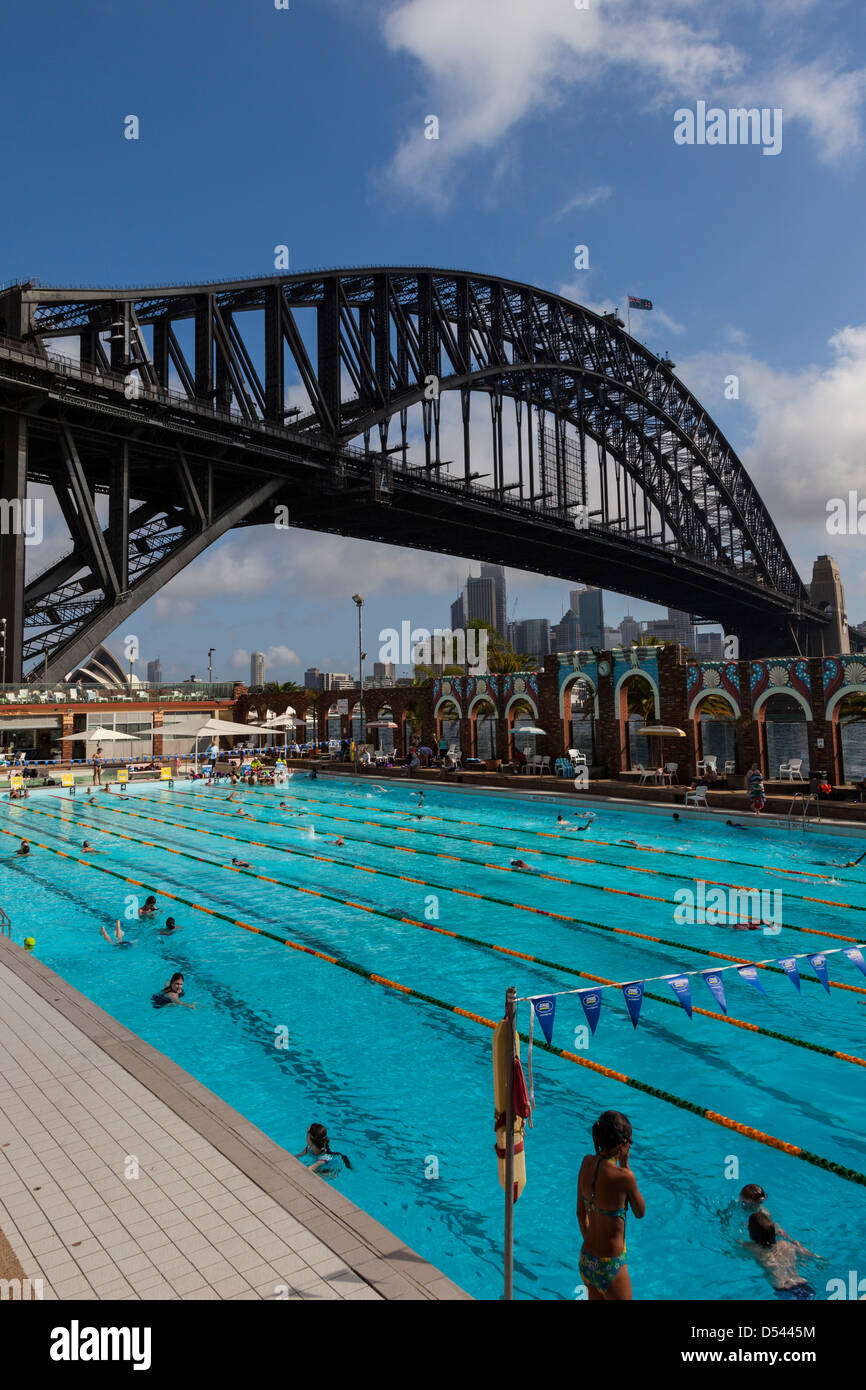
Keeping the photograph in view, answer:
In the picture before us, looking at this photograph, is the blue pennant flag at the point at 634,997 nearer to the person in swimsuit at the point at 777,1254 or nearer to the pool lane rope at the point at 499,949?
the pool lane rope at the point at 499,949

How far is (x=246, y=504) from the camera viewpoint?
46094 millimetres

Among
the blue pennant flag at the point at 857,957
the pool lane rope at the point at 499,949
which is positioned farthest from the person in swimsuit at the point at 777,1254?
the blue pennant flag at the point at 857,957

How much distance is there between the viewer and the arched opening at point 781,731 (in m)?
26.2

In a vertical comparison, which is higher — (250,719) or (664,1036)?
(250,719)

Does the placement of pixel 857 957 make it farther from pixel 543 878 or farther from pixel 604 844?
pixel 604 844

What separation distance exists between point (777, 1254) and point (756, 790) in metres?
19.0

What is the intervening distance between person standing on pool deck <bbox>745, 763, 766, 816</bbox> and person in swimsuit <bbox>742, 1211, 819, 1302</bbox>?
18.5m

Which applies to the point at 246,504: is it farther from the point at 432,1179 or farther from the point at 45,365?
the point at 432,1179

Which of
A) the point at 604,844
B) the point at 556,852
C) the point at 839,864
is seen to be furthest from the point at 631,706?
the point at 839,864

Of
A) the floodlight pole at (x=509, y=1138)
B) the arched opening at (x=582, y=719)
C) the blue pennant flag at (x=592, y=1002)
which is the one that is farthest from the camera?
the arched opening at (x=582, y=719)

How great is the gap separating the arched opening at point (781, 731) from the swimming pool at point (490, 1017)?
558cm

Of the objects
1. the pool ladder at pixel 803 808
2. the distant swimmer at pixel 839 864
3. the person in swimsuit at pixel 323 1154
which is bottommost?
the person in swimsuit at pixel 323 1154
